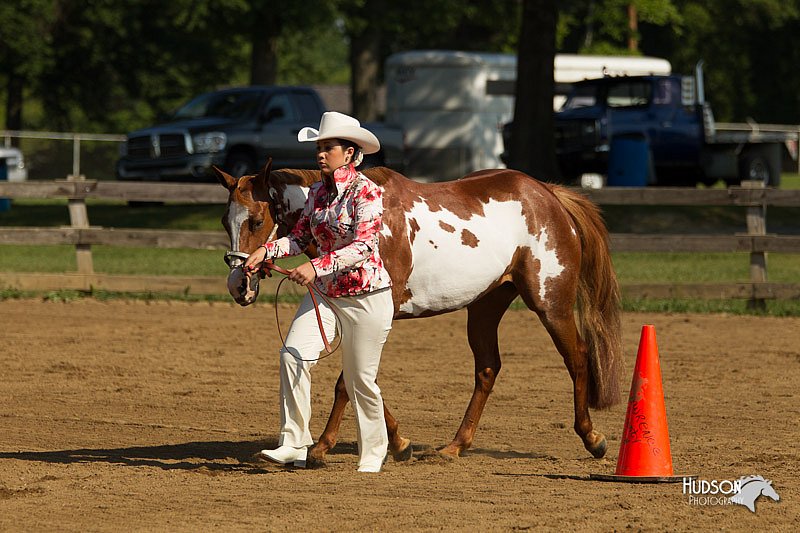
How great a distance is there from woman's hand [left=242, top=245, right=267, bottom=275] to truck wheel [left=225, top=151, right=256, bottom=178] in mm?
16538

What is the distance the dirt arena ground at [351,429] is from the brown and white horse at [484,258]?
395 mm

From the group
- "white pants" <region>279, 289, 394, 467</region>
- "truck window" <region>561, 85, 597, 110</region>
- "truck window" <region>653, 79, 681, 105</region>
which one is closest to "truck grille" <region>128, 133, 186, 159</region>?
"truck window" <region>561, 85, 597, 110</region>

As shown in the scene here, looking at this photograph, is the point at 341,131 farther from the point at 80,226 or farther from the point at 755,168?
the point at 755,168

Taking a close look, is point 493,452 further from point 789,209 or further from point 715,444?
point 789,209

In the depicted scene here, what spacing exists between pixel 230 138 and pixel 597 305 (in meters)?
15.7

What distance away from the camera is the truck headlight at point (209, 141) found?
73.3 ft

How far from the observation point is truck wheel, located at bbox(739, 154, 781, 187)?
87.6 ft

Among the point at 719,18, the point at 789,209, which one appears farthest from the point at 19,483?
the point at 719,18

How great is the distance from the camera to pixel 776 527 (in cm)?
520

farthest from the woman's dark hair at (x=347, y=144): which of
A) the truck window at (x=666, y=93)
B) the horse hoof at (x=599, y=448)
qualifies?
the truck window at (x=666, y=93)

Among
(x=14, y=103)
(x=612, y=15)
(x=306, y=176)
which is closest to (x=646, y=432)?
(x=306, y=176)

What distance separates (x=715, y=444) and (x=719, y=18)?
5810 cm

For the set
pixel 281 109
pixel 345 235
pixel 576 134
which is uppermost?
pixel 345 235

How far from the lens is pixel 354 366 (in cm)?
612
